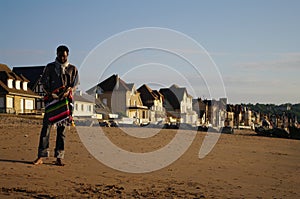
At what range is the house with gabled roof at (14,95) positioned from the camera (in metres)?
45.1

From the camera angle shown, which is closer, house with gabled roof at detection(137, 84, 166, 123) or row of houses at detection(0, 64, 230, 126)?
row of houses at detection(0, 64, 230, 126)

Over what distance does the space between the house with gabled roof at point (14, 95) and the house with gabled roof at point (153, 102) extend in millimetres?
25088

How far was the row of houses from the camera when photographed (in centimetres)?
4725

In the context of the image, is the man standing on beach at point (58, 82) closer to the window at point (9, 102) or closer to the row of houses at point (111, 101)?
the row of houses at point (111, 101)

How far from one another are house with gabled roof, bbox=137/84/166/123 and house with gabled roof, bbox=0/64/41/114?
25088mm

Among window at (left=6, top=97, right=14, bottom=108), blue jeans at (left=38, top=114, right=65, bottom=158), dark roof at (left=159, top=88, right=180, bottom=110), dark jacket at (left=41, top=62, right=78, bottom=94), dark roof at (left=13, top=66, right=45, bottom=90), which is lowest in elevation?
blue jeans at (left=38, top=114, right=65, bottom=158)

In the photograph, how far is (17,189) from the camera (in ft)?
16.5

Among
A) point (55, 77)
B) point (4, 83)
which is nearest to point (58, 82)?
point (55, 77)

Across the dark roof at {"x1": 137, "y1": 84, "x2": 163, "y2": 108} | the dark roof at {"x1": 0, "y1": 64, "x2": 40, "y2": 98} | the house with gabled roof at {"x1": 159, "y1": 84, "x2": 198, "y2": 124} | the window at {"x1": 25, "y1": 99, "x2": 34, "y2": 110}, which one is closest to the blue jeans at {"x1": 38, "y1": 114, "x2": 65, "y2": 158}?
the dark roof at {"x1": 0, "y1": 64, "x2": 40, "y2": 98}

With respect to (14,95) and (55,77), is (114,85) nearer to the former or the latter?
(14,95)

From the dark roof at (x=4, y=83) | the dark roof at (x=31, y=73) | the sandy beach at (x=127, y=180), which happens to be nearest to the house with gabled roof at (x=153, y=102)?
the dark roof at (x=31, y=73)

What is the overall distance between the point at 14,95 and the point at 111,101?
19909 mm

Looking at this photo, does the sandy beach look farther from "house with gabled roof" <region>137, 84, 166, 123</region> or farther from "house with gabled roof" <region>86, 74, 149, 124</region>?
"house with gabled roof" <region>137, 84, 166, 123</region>

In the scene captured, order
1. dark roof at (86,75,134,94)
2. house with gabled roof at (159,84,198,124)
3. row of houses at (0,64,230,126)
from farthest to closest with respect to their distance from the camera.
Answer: house with gabled roof at (159,84,198,124) → dark roof at (86,75,134,94) → row of houses at (0,64,230,126)
